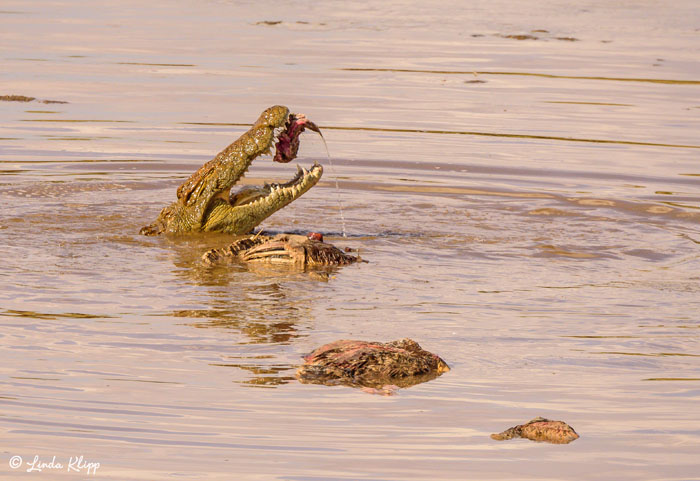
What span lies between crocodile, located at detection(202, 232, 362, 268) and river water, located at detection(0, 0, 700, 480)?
8.7 inches

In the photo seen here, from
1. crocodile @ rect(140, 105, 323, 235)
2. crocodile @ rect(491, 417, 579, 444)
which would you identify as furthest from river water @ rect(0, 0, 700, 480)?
crocodile @ rect(140, 105, 323, 235)

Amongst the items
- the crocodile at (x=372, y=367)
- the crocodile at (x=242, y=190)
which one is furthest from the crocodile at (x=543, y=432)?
the crocodile at (x=242, y=190)

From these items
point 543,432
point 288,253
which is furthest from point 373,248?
point 543,432

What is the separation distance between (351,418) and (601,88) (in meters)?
11.4

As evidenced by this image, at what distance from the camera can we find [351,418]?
606 cm

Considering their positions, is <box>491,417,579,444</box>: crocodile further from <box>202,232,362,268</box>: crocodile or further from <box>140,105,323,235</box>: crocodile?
<box>140,105,323,235</box>: crocodile

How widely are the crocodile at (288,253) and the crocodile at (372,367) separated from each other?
237cm

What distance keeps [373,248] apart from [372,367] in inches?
123

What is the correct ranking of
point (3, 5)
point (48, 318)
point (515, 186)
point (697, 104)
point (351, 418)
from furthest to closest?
point (3, 5), point (697, 104), point (515, 186), point (48, 318), point (351, 418)

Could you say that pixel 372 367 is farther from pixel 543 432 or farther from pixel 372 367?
pixel 543 432

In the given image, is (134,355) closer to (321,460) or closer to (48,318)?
(48,318)

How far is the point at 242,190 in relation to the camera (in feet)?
33.9

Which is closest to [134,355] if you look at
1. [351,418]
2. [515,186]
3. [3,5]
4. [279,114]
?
[351,418]

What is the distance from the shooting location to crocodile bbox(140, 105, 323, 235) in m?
9.95
